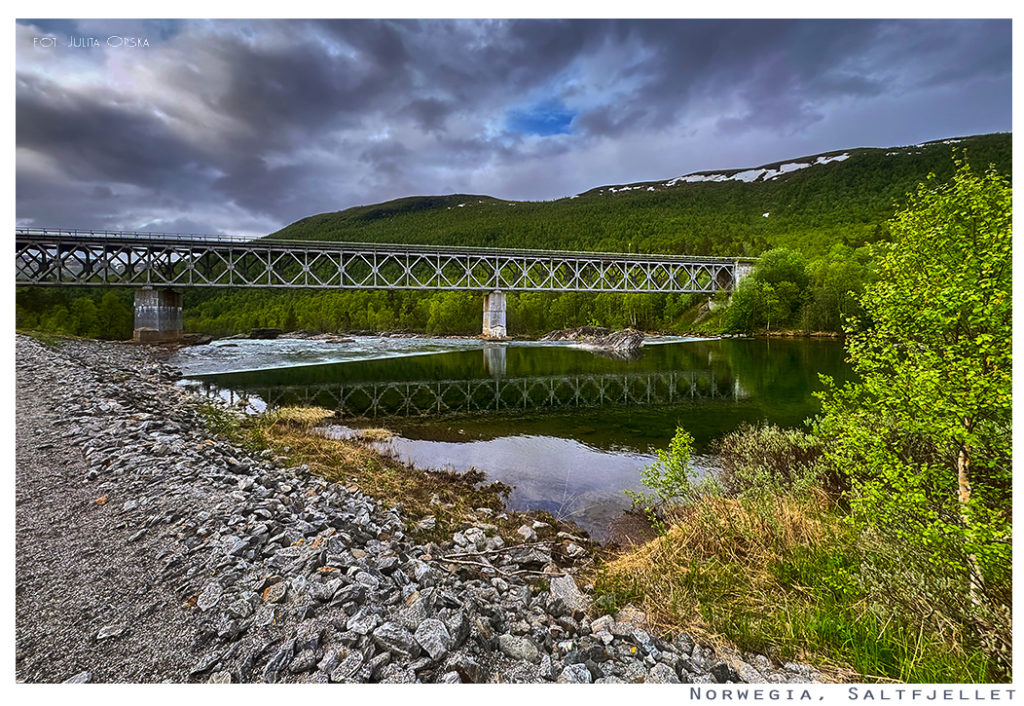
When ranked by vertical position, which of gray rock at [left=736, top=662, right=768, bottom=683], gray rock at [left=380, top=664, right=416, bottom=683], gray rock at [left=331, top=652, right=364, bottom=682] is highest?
gray rock at [left=331, top=652, right=364, bottom=682]

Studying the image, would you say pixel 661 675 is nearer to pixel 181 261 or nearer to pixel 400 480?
pixel 400 480

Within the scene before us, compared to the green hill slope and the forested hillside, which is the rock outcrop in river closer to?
the forested hillside

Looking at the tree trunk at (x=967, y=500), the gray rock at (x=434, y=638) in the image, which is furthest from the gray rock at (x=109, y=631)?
the tree trunk at (x=967, y=500)

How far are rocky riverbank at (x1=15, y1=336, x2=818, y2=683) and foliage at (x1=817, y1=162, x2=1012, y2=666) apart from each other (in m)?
1.16

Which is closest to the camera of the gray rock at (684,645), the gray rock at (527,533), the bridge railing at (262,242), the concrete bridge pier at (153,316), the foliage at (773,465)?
the gray rock at (684,645)

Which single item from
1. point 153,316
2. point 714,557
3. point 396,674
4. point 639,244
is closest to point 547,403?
point 714,557

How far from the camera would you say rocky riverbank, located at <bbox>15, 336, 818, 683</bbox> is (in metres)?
2.22

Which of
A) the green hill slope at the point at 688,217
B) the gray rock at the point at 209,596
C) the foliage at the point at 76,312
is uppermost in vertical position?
the green hill slope at the point at 688,217

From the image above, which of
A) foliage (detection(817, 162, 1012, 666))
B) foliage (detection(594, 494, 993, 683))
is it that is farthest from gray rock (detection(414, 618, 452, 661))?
foliage (detection(817, 162, 1012, 666))

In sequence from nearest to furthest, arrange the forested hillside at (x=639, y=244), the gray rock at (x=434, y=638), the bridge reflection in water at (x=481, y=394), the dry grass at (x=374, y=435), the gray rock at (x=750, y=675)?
1. the gray rock at (x=434, y=638)
2. the gray rock at (x=750, y=675)
3. the dry grass at (x=374, y=435)
4. the bridge reflection in water at (x=481, y=394)
5. the forested hillside at (x=639, y=244)

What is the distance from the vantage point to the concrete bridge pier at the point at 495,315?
167 feet

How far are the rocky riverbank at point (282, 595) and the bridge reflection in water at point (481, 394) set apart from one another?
7.67 m

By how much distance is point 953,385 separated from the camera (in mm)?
2561

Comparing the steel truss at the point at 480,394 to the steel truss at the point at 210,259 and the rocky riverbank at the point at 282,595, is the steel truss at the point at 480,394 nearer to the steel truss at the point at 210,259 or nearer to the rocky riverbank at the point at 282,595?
the rocky riverbank at the point at 282,595
